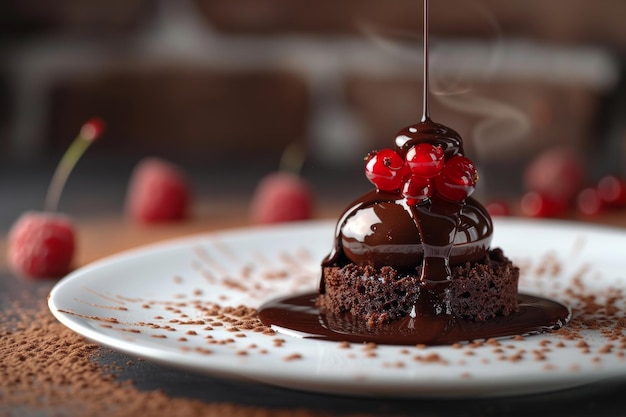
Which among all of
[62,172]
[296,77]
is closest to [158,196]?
[62,172]

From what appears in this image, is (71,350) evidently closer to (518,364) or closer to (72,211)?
(518,364)

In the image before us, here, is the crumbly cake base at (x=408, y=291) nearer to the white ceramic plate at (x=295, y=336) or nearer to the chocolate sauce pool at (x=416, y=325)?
the chocolate sauce pool at (x=416, y=325)

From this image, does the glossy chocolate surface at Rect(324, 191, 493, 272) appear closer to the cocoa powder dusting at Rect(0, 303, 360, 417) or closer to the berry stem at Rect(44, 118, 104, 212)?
the cocoa powder dusting at Rect(0, 303, 360, 417)

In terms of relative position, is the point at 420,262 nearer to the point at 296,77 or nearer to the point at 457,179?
the point at 457,179

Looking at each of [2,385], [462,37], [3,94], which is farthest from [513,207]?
[3,94]

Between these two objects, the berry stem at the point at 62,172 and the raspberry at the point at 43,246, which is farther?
the berry stem at the point at 62,172

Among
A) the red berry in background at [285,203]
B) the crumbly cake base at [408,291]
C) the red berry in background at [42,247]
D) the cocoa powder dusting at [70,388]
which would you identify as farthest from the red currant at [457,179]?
the red berry in background at [285,203]
